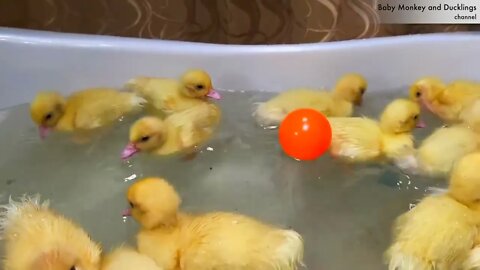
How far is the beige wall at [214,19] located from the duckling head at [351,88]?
0.73 ft

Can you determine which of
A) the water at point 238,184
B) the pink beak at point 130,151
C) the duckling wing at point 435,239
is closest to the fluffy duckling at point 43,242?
the water at point 238,184

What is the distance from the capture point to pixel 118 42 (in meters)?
1.66

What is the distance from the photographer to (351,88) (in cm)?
157

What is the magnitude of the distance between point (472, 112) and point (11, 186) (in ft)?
2.97

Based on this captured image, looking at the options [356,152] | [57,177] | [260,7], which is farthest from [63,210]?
[260,7]

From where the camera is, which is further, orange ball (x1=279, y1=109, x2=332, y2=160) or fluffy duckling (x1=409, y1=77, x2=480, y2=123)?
fluffy duckling (x1=409, y1=77, x2=480, y2=123)

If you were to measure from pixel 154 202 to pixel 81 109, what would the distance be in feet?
1.45

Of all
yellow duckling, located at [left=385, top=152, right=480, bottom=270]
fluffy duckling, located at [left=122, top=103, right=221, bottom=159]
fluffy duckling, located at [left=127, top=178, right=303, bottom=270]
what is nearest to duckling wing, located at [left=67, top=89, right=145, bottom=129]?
fluffy duckling, located at [left=122, top=103, right=221, bottom=159]

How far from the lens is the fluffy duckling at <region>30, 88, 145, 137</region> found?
1496 mm

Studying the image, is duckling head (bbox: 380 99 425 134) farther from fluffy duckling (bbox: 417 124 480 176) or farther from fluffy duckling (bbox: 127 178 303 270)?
fluffy duckling (bbox: 127 178 303 270)

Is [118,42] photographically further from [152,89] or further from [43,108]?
[43,108]

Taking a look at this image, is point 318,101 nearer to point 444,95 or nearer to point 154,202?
point 444,95

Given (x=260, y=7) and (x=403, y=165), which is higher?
(x=260, y=7)

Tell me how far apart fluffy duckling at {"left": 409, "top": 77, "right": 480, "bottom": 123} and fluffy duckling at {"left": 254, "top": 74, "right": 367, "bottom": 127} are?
12cm
